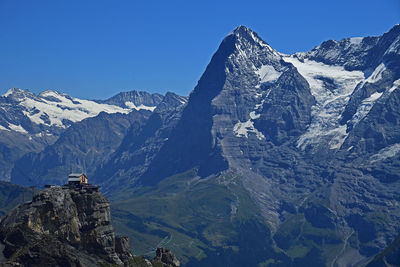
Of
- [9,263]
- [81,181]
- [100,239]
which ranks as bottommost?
[9,263]

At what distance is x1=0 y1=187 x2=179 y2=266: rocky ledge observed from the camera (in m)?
152

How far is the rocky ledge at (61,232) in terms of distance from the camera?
498 ft

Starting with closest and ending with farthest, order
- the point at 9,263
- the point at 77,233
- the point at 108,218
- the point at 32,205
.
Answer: the point at 9,263, the point at 32,205, the point at 77,233, the point at 108,218

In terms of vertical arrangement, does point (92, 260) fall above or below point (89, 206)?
below

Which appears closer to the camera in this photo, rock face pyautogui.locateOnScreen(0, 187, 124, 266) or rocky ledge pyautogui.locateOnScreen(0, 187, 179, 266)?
rocky ledge pyautogui.locateOnScreen(0, 187, 179, 266)

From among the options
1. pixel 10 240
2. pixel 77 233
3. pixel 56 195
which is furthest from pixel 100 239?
pixel 10 240

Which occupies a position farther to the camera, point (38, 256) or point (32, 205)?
point (32, 205)

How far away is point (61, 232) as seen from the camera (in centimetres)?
17088

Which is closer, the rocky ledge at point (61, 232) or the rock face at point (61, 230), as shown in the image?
the rocky ledge at point (61, 232)

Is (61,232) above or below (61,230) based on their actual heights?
below

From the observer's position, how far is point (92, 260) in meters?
175

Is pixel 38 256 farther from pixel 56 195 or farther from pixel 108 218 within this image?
pixel 108 218

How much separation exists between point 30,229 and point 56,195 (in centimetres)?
1549

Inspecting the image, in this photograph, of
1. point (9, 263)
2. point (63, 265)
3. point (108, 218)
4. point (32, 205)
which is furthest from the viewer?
point (108, 218)
